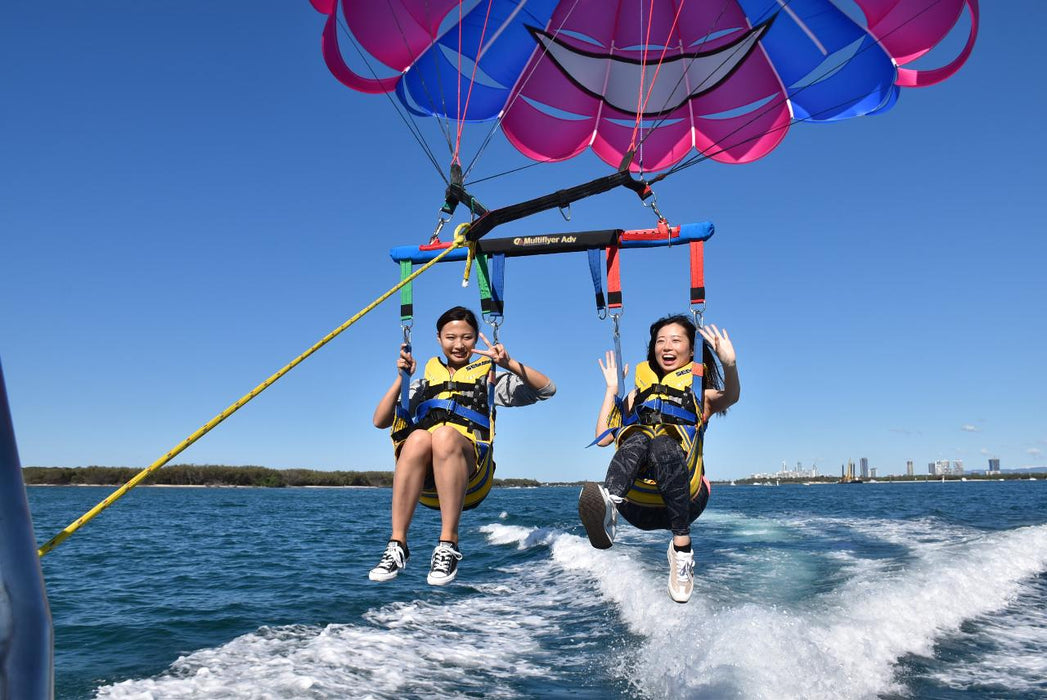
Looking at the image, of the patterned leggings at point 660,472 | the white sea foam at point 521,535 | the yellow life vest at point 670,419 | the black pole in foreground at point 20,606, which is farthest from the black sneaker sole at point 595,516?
the white sea foam at point 521,535

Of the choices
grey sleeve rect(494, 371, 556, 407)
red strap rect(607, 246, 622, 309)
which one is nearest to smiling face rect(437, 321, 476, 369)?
A: grey sleeve rect(494, 371, 556, 407)

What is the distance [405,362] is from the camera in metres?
5.55

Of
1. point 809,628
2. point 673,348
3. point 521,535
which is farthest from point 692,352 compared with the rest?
point 521,535

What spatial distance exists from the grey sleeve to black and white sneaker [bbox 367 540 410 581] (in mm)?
1410

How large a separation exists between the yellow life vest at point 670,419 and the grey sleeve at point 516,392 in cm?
65

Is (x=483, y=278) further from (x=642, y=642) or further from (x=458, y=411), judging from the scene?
(x=642, y=642)

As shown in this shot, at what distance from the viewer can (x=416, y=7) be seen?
27.9 ft

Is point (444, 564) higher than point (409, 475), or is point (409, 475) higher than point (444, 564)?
point (409, 475)

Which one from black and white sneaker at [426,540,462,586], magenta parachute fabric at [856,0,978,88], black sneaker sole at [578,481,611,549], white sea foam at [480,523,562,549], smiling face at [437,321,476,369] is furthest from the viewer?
white sea foam at [480,523,562,549]

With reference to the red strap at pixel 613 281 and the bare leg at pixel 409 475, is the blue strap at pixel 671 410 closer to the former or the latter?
the red strap at pixel 613 281

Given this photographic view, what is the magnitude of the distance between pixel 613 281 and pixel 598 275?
0.47 ft

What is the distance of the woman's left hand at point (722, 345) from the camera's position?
566 cm

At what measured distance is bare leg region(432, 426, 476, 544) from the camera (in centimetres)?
524

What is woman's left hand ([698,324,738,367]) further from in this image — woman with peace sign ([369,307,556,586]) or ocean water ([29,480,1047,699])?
ocean water ([29,480,1047,699])
